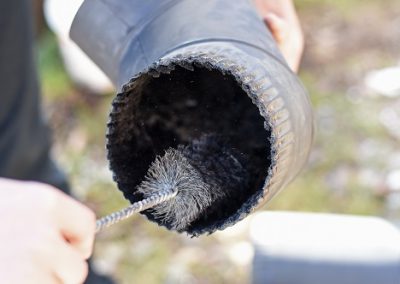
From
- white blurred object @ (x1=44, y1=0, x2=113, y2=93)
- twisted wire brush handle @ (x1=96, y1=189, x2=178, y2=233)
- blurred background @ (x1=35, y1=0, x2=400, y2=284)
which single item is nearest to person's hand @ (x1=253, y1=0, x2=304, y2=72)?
twisted wire brush handle @ (x1=96, y1=189, x2=178, y2=233)

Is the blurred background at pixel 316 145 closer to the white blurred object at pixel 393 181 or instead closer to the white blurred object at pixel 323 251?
the white blurred object at pixel 393 181

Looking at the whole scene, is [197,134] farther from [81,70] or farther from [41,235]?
[81,70]

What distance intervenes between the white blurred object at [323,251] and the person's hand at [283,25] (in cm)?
29

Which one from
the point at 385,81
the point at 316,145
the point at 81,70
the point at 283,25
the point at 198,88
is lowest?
the point at 385,81

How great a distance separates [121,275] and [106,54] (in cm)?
92

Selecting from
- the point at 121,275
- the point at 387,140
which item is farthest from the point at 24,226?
the point at 387,140

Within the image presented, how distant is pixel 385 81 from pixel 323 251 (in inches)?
40.9

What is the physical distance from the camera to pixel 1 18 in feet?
4.05

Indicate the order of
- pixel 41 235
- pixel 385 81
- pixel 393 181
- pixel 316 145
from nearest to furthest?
pixel 41 235, pixel 393 181, pixel 316 145, pixel 385 81

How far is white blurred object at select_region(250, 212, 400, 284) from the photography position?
107 cm

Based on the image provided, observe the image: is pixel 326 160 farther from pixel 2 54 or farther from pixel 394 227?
pixel 2 54

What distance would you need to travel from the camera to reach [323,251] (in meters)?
1.10

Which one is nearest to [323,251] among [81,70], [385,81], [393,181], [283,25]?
[283,25]

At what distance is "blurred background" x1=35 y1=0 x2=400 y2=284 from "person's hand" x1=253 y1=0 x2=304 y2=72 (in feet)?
2.55
